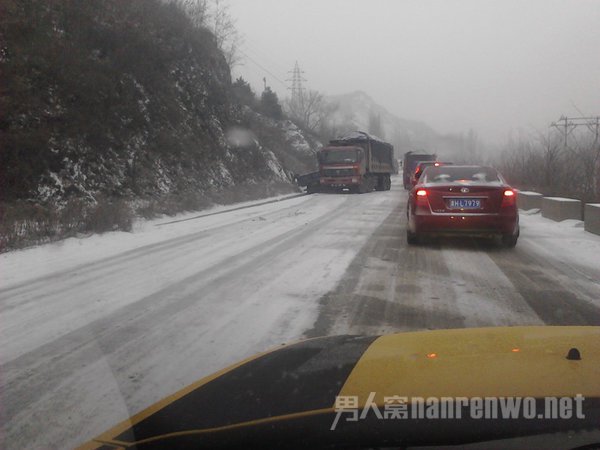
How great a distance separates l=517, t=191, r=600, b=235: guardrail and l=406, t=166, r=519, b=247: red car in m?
2.82

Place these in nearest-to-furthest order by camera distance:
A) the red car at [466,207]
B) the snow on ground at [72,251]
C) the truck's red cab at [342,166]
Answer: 1. the snow on ground at [72,251]
2. the red car at [466,207]
3. the truck's red cab at [342,166]

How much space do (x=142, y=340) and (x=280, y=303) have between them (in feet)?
5.29

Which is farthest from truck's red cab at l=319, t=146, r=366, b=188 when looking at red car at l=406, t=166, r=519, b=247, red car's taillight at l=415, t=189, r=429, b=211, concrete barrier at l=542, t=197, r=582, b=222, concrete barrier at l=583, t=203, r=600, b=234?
red car's taillight at l=415, t=189, r=429, b=211

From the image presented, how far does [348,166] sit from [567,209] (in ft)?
59.6

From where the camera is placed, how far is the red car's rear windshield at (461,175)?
9852 mm

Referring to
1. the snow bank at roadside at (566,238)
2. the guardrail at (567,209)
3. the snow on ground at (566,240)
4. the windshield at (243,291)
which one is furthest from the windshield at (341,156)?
the snow on ground at (566,240)

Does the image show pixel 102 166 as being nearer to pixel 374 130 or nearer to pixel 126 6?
pixel 126 6

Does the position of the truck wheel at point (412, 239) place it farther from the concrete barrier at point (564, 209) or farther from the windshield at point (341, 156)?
the windshield at point (341, 156)

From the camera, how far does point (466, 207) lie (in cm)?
955

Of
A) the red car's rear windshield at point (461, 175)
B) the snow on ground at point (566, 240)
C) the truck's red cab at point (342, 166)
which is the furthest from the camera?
the truck's red cab at point (342, 166)

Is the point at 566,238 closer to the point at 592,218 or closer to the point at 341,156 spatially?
the point at 592,218

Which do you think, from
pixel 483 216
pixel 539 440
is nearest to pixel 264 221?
pixel 483 216

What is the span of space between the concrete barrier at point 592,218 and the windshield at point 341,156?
809 inches

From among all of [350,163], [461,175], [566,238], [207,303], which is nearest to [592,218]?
[566,238]
